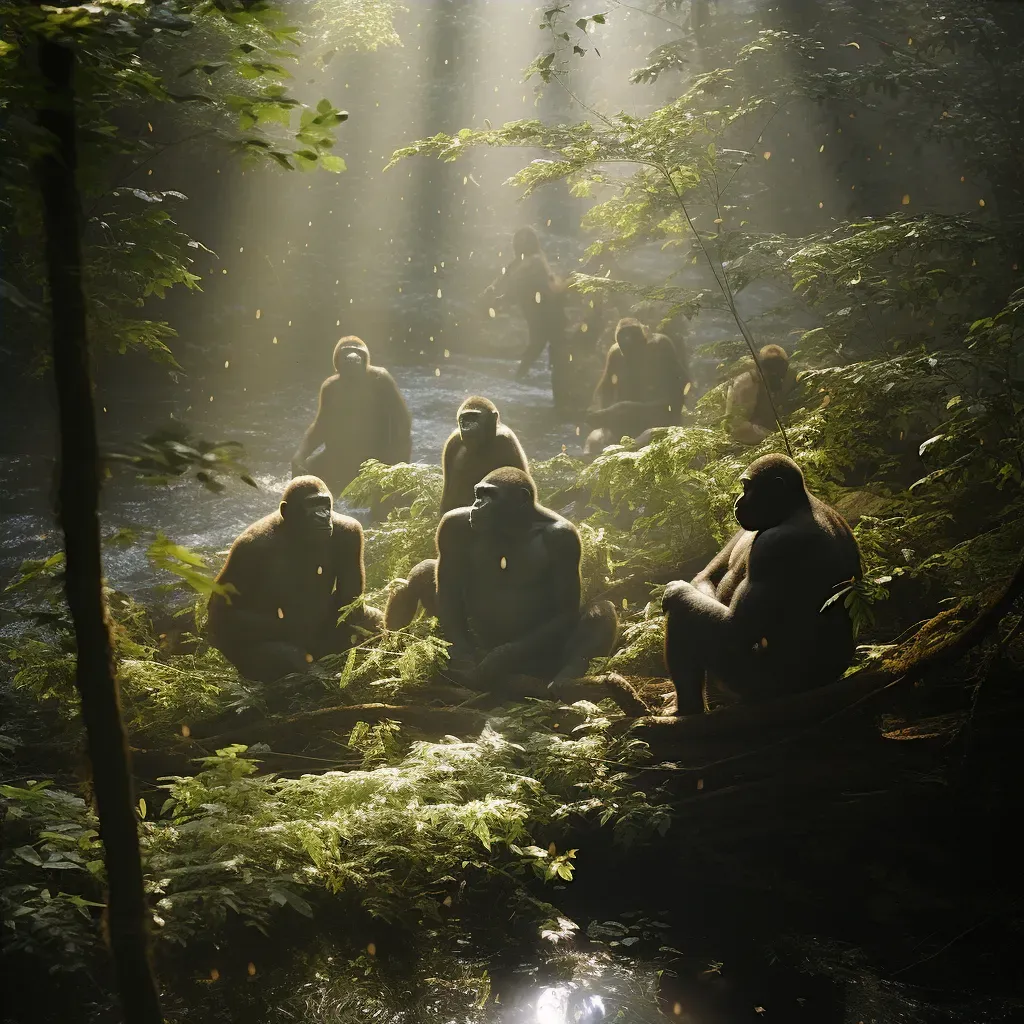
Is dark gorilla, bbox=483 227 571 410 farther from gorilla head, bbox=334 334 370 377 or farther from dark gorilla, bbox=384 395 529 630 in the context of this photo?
dark gorilla, bbox=384 395 529 630

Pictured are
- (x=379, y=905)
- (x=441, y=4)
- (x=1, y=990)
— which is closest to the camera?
(x=1, y=990)

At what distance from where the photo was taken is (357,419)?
10453mm

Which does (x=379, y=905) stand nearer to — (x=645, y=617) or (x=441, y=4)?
(x=645, y=617)

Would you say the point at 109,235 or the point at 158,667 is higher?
the point at 109,235

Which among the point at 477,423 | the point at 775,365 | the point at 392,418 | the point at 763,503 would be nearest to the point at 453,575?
the point at 477,423

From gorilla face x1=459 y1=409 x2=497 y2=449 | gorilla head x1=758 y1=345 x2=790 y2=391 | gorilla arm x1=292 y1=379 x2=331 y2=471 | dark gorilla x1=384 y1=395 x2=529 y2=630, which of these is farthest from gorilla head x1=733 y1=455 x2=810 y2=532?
gorilla arm x1=292 y1=379 x2=331 y2=471

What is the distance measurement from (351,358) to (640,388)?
4056 mm

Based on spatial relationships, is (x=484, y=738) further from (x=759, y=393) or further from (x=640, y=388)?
(x=640, y=388)

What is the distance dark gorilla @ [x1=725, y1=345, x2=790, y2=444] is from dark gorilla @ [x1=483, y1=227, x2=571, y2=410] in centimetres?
591

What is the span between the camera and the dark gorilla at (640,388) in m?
12.4

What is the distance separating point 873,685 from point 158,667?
403 cm

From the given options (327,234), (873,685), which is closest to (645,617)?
(873,685)

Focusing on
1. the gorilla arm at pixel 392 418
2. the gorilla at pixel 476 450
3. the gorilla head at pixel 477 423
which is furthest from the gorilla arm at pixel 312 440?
the gorilla head at pixel 477 423

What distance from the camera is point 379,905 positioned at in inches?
162
